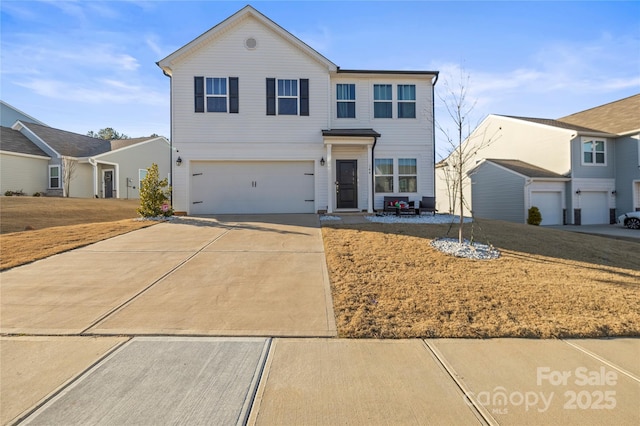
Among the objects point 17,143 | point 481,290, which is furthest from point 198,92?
point 17,143

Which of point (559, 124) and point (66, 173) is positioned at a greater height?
point (559, 124)

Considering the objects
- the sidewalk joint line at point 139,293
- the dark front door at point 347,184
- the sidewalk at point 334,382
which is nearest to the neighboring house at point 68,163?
the dark front door at point 347,184

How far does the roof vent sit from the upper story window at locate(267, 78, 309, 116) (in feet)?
4.82

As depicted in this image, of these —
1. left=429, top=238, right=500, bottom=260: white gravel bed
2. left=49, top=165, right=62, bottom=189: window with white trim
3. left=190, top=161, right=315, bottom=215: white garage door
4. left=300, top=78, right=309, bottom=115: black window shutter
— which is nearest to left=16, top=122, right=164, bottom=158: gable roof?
left=49, top=165, right=62, bottom=189: window with white trim

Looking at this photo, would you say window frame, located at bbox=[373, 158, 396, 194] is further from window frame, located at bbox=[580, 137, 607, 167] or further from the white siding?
the white siding

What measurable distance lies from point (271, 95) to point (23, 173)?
18.2m

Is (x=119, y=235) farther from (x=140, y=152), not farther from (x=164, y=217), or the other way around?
(x=140, y=152)

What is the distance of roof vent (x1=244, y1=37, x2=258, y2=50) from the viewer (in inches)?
521

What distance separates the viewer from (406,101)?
14.0 m

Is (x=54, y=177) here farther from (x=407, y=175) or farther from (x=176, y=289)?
(x=407, y=175)

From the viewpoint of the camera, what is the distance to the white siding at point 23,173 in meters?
19.4

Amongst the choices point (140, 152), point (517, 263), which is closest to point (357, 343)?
point (517, 263)

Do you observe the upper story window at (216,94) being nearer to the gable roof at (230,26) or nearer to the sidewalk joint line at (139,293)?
the gable roof at (230,26)

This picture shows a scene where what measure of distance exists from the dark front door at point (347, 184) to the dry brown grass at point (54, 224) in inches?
291
